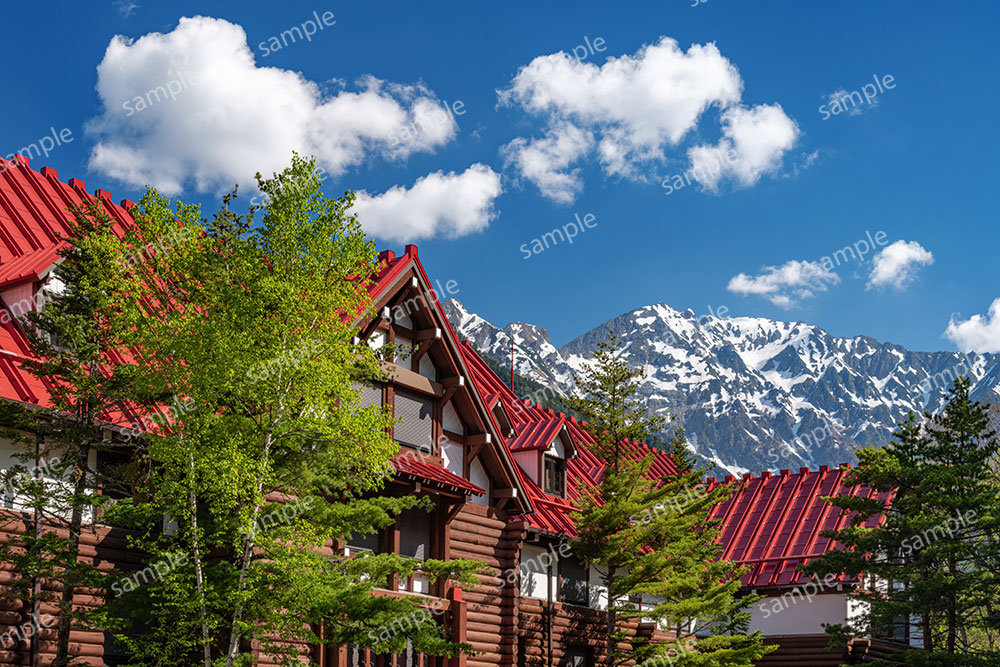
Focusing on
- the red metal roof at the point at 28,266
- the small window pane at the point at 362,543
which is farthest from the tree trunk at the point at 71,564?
the small window pane at the point at 362,543

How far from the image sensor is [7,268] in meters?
25.0

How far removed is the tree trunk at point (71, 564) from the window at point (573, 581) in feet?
63.7

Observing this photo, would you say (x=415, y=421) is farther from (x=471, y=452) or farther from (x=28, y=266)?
(x=28, y=266)

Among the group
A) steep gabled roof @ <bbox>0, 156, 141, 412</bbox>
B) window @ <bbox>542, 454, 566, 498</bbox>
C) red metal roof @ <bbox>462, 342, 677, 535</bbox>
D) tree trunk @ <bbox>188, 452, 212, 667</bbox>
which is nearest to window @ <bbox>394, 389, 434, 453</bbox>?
red metal roof @ <bbox>462, 342, 677, 535</bbox>

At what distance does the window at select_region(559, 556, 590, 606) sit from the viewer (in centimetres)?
3747

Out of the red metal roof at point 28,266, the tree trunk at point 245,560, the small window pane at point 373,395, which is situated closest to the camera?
the tree trunk at point 245,560

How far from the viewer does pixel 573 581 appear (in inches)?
1496

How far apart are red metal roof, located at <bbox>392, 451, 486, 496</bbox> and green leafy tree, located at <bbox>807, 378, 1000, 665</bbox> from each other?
13.1 m

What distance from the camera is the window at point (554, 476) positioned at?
3918 centimetres

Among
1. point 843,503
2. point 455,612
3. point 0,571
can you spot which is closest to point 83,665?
point 0,571

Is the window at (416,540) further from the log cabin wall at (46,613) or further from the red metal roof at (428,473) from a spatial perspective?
the log cabin wall at (46,613)

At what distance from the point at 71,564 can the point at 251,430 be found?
412 centimetres

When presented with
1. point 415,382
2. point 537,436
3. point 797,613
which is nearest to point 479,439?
point 415,382

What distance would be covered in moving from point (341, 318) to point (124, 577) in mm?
7277
